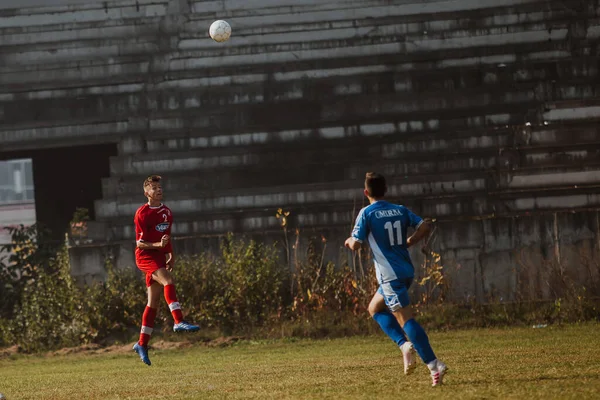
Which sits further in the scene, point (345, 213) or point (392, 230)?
point (345, 213)

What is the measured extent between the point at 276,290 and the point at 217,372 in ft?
20.6

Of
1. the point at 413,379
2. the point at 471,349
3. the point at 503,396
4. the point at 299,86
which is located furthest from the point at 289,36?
the point at 503,396

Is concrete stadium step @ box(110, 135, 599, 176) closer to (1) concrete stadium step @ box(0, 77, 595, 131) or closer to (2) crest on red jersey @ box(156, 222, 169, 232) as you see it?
(1) concrete stadium step @ box(0, 77, 595, 131)

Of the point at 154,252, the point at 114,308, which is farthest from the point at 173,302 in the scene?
the point at 114,308

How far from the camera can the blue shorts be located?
1090 centimetres

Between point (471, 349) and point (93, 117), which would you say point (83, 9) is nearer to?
point (93, 117)

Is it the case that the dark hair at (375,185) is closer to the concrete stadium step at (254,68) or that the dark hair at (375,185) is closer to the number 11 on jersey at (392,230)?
the number 11 on jersey at (392,230)

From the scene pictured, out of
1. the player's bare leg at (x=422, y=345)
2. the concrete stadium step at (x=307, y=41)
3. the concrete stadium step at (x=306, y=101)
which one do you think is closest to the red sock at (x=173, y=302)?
the player's bare leg at (x=422, y=345)

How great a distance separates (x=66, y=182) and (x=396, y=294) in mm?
20763

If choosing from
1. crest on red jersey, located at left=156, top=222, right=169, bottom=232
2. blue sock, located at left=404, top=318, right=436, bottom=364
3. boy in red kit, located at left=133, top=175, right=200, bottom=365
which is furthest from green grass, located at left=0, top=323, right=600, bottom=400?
crest on red jersey, located at left=156, top=222, right=169, bottom=232

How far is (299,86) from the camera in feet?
78.0

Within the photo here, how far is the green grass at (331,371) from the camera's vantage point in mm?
10336

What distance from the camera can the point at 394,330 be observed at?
11133 mm

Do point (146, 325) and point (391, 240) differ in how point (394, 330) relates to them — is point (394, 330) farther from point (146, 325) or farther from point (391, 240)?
point (146, 325)
